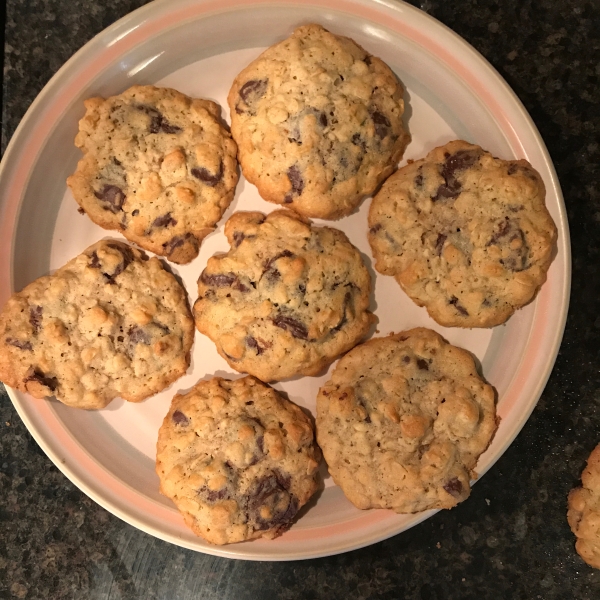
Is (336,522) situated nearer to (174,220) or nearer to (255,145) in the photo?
(174,220)

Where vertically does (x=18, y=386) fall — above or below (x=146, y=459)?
above

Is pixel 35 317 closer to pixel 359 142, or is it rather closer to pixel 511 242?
pixel 359 142

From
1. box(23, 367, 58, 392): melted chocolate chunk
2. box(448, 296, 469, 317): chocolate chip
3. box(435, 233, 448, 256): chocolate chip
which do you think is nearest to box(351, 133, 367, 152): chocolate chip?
box(435, 233, 448, 256): chocolate chip

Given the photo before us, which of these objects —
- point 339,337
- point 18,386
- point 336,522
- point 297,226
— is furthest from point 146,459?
point 297,226

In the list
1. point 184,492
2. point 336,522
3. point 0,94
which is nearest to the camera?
point 184,492

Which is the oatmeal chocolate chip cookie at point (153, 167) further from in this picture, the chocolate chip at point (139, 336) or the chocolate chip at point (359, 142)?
the chocolate chip at point (359, 142)

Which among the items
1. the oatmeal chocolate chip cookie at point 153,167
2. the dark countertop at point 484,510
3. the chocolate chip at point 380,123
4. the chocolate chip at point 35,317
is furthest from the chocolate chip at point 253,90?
the chocolate chip at point 35,317

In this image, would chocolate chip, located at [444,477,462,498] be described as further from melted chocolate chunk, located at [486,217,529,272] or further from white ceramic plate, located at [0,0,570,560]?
melted chocolate chunk, located at [486,217,529,272]
